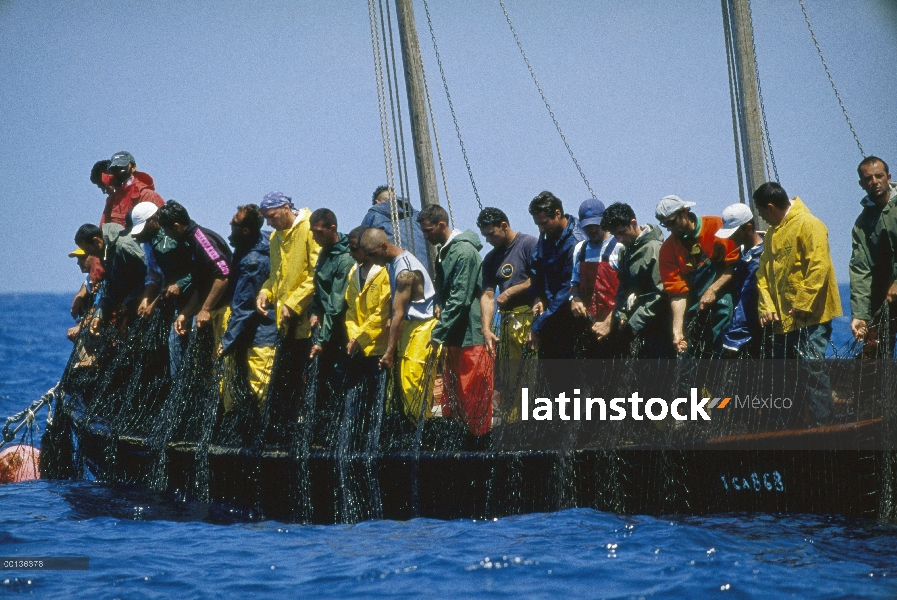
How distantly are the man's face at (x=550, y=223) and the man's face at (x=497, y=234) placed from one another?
531 mm

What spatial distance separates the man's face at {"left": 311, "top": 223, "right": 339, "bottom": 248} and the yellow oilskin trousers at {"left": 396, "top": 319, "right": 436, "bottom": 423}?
1074 mm

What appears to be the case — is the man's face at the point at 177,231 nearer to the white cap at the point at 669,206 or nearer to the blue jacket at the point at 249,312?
the blue jacket at the point at 249,312

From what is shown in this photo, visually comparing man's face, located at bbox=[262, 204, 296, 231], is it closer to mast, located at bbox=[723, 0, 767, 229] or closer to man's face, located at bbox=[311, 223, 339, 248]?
man's face, located at bbox=[311, 223, 339, 248]

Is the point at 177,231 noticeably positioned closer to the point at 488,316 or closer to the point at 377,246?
the point at 377,246

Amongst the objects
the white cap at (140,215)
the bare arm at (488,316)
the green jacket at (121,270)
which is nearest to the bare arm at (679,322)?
the bare arm at (488,316)

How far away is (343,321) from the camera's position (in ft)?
31.5

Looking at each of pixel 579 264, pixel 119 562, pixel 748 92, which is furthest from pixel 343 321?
pixel 748 92

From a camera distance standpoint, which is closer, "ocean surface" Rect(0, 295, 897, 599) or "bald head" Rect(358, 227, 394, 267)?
"ocean surface" Rect(0, 295, 897, 599)

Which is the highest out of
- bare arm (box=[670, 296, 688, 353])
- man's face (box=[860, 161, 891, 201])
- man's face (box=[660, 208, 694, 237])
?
man's face (box=[860, 161, 891, 201])

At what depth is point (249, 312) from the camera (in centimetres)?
1018

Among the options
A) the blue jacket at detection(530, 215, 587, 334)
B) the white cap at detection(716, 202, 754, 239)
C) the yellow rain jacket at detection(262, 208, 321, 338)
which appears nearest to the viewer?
the white cap at detection(716, 202, 754, 239)

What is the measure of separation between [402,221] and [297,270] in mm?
1603

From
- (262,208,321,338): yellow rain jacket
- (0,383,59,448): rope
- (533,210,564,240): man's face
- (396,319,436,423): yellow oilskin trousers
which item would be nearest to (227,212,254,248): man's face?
(262,208,321,338): yellow rain jacket

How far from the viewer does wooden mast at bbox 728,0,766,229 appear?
411 inches
